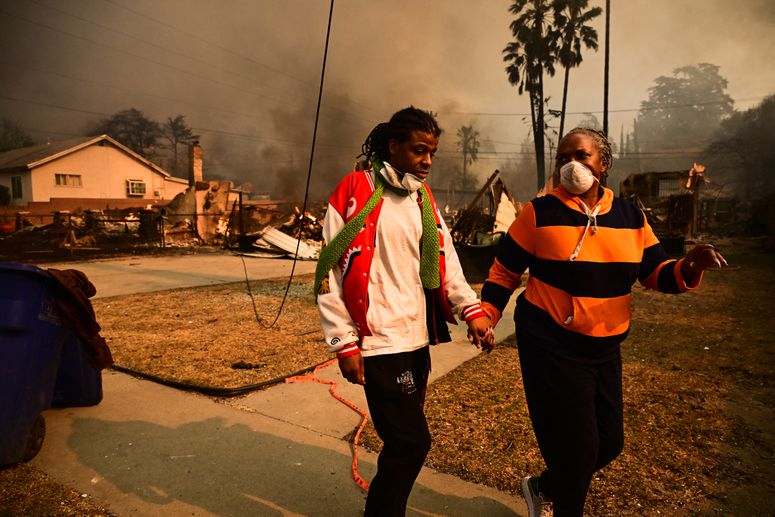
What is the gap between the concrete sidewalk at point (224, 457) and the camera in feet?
7.33

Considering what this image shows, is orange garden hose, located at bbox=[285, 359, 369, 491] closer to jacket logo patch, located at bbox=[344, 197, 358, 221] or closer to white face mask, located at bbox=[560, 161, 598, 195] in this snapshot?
jacket logo patch, located at bbox=[344, 197, 358, 221]

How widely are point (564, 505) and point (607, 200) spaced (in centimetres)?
117

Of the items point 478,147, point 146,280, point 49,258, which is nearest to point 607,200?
point 146,280

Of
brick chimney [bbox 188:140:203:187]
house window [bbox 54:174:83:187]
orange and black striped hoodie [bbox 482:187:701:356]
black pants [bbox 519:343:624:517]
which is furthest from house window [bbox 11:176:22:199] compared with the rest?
black pants [bbox 519:343:624:517]

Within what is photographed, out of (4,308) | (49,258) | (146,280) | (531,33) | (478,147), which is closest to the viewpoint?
(4,308)

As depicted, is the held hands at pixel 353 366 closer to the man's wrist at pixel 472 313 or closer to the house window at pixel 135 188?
the man's wrist at pixel 472 313

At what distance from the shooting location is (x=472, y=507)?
2.21 meters

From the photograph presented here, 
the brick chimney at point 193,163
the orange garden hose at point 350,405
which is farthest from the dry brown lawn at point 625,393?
the brick chimney at point 193,163

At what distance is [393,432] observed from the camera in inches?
64.4

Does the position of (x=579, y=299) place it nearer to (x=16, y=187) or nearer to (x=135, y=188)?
(x=135, y=188)

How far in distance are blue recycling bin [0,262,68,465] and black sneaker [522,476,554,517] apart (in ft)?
8.31

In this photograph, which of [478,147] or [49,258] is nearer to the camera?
[49,258]

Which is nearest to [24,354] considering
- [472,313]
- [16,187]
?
[472,313]

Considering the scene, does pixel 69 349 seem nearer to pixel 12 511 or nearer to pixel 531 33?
pixel 12 511
